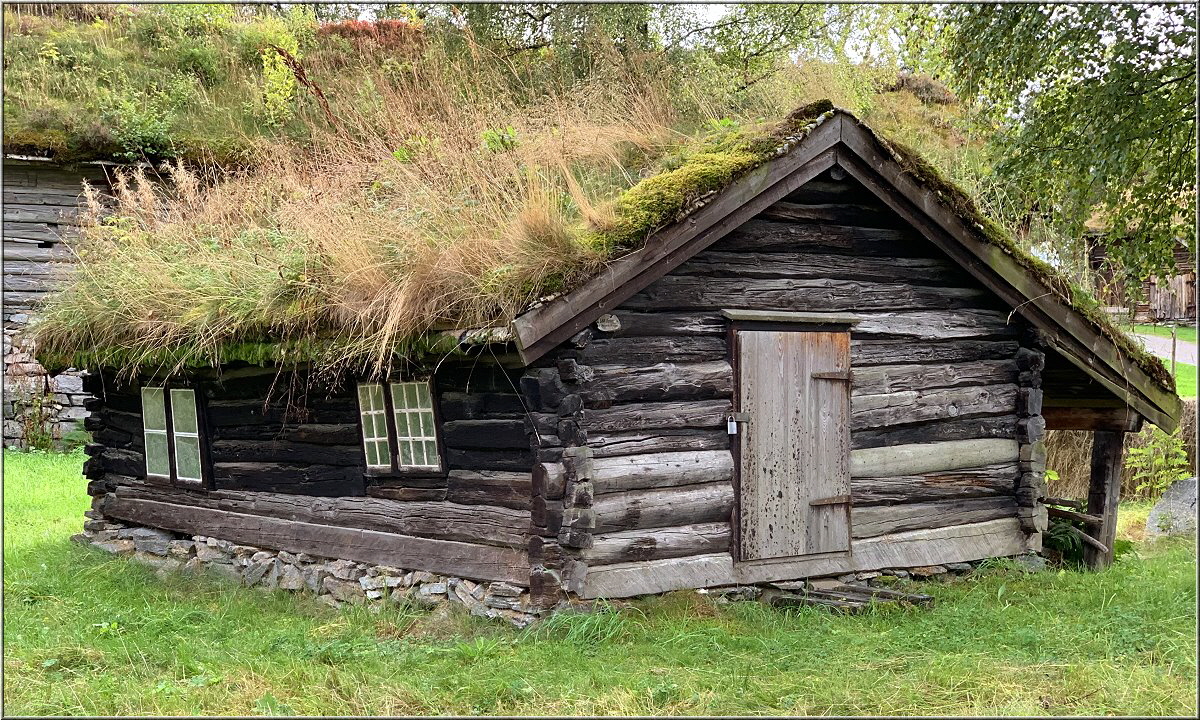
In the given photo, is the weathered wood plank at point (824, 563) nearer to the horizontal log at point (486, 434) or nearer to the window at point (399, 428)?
the horizontal log at point (486, 434)

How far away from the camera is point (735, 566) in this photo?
791cm

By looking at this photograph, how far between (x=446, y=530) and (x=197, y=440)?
3594 millimetres

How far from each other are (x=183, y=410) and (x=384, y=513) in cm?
304

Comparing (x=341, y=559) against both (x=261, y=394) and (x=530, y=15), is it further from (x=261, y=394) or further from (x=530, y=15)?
(x=530, y=15)

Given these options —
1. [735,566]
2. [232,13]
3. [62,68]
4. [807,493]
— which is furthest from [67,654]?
[232,13]

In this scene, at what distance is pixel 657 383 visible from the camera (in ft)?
25.0

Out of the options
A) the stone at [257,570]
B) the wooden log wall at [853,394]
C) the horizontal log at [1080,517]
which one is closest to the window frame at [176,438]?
the stone at [257,570]

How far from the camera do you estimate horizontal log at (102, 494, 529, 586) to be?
7531 mm

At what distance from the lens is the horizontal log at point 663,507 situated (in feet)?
24.3

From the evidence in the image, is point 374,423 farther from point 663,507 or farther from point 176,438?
point 176,438

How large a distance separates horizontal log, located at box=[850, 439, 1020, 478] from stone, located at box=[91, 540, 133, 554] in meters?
7.38

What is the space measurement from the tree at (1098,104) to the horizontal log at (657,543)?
5.00m

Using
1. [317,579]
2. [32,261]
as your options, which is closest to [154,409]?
[317,579]

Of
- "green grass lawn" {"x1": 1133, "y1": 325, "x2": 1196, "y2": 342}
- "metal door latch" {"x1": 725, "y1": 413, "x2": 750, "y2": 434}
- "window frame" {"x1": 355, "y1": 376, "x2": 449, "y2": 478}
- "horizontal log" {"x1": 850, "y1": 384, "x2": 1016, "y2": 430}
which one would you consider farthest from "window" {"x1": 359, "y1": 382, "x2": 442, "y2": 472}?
"green grass lawn" {"x1": 1133, "y1": 325, "x2": 1196, "y2": 342}
